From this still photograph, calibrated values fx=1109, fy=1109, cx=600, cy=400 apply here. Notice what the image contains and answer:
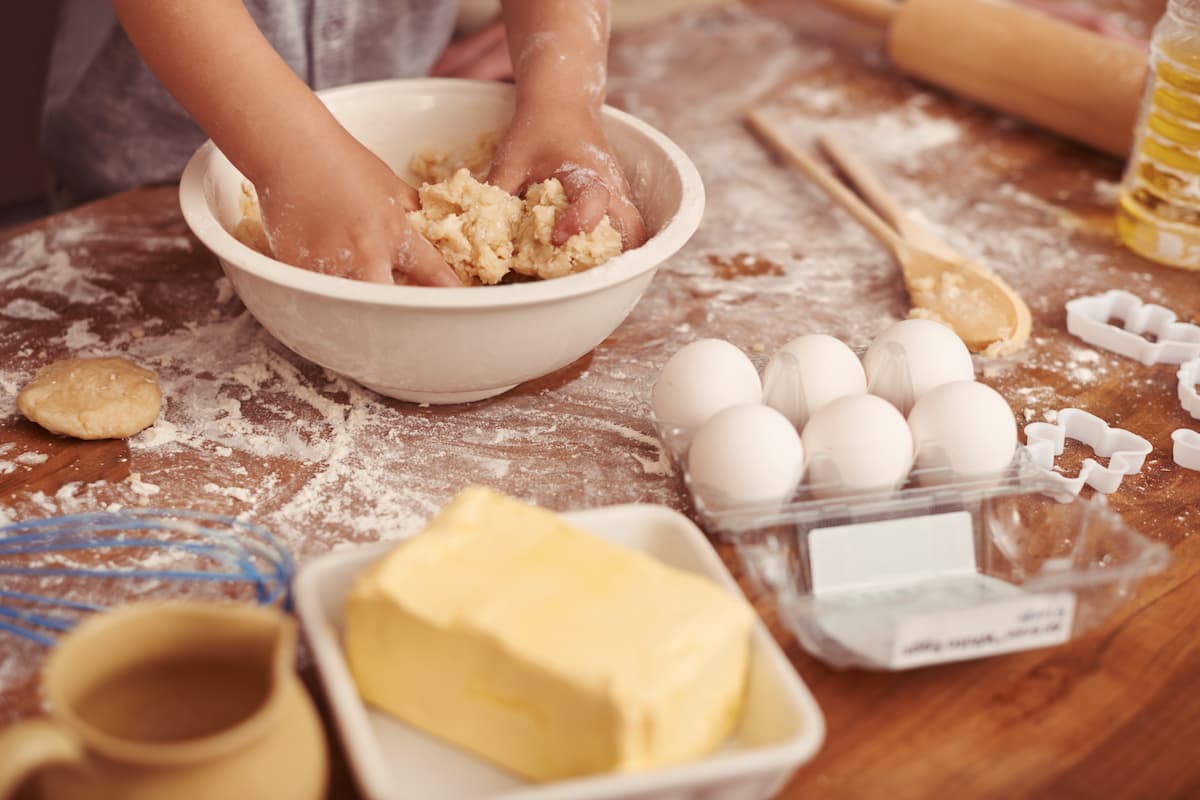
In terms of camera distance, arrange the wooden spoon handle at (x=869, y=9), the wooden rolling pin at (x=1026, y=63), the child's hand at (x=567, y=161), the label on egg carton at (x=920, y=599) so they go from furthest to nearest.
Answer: the wooden spoon handle at (x=869, y=9)
the wooden rolling pin at (x=1026, y=63)
the child's hand at (x=567, y=161)
the label on egg carton at (x=920, y=599)

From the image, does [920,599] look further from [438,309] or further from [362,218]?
[362,218]

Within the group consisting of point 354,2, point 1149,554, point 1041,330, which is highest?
point 354,2

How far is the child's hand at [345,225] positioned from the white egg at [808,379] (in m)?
0.30

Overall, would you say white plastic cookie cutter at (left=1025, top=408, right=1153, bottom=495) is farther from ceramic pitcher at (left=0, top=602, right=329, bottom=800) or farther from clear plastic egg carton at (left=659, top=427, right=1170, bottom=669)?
ceramic pitcher at (left=0, top=602, right=329, bottom=800)

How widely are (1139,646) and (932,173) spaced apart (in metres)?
0.96

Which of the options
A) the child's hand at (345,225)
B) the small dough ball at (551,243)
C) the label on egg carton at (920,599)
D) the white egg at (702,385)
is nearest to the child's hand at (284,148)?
the child's hand at (345,225)

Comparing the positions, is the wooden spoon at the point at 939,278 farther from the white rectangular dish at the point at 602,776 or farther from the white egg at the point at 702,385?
the white rectangular dish at the point at 602,776

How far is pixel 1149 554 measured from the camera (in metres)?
Result: 0.80

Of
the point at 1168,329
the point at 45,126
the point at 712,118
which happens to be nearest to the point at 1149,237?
the point at 1168,329

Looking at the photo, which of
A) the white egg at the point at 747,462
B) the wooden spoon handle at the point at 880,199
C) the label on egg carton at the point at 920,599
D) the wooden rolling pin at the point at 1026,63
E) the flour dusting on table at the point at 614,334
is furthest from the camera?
the wooden rolling pin at the point at 1026,63

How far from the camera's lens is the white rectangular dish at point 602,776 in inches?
24.6

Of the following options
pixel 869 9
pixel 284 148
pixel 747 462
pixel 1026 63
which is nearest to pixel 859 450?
pixel 747 462

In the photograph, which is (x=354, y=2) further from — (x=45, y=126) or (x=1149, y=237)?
(x=1149, y=237)

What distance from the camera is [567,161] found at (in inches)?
44.8
